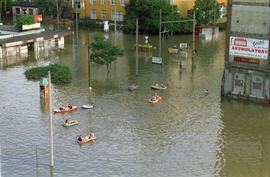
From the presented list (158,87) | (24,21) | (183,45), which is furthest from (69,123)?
(24,21)

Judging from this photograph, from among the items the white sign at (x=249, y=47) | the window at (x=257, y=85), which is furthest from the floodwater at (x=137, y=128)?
the white sign at (x=249, y=47)

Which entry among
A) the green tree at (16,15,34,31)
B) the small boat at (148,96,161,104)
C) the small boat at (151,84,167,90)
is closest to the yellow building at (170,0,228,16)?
the green tree at (16,15,34,31)

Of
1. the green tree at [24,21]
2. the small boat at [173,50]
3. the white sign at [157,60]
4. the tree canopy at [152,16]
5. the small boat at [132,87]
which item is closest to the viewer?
the small boat at [132,87]

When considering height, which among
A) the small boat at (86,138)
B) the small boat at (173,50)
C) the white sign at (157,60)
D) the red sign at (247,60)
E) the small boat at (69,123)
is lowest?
the small boat at (86,138)

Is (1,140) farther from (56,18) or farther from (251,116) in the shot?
(56,18)

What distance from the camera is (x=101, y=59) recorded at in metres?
52.2

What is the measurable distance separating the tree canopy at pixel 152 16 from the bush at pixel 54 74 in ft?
78.1

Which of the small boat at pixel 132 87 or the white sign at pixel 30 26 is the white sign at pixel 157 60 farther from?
the white sign at pixel 30 26

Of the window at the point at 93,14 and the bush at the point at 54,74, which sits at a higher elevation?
the window at the point at 93,14

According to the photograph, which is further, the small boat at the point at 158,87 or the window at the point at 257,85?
the small boat at the point at 158,87

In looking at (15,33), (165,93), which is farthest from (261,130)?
(15,33)

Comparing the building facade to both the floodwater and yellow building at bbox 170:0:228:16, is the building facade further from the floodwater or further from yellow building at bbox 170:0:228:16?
yellow building at bbox 170:0:228:16

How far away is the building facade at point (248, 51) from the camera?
4228 cm

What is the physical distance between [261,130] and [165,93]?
10364mm
